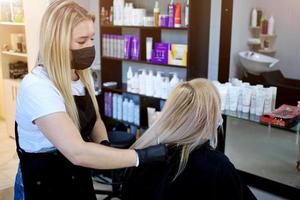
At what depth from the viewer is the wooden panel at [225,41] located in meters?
2.39

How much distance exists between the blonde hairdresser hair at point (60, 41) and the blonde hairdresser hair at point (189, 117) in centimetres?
35

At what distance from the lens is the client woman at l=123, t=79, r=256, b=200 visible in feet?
3.81

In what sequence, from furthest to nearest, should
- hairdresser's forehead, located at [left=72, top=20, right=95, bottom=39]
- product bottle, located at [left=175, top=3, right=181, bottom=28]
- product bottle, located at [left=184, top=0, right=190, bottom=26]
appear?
product bottle, located at [left=175, top=3, right=181, bottom=28] < product bottle, located at [left=184, top=0, right=190, bottom=26] < hairdresser's forehead, located at [left=72, top=20, right=95, bottom=39]

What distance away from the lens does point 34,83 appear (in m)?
1.13

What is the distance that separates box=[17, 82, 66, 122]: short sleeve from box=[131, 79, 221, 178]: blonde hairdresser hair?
36 cm

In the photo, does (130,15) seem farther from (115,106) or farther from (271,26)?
(271,26)

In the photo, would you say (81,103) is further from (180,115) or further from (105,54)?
(105,54)

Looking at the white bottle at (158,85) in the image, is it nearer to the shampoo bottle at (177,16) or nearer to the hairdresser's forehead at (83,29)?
the shampoo bottle at (177,16)

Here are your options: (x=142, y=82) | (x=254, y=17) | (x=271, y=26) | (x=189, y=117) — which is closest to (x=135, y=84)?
(x=142, y=82)

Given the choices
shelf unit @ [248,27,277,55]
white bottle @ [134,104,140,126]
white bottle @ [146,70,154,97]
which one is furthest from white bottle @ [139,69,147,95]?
shelf unit @ [248,27,277,55]

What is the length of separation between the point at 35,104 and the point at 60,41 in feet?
0.75

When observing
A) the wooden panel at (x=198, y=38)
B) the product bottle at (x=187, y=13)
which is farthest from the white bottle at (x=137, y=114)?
the product bottle at (x=187, y=13)

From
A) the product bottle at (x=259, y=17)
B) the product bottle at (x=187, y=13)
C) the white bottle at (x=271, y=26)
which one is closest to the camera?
the product bottle at (x=187, y=13)

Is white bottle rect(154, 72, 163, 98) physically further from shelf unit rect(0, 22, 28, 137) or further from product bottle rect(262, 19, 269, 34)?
shelf unit rect(0, 22, 28, 137)
